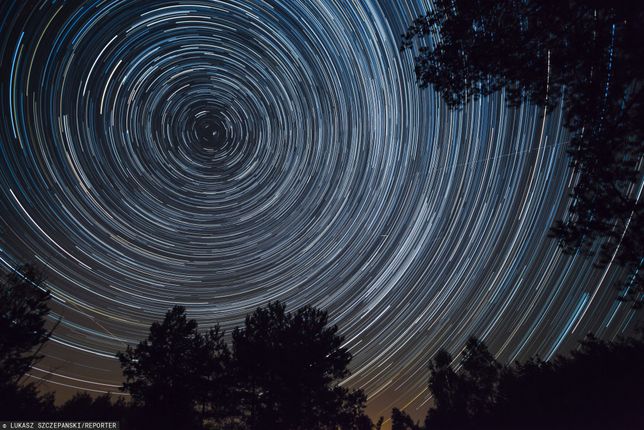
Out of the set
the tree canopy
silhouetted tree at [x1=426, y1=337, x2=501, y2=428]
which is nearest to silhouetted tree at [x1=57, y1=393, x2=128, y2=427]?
the tree canopy

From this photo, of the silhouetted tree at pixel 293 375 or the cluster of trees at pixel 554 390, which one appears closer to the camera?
the cluster of trees at pixel 554 390

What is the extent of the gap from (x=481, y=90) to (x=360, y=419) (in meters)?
18.9

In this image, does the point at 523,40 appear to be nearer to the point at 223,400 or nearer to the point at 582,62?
the point at 582,62

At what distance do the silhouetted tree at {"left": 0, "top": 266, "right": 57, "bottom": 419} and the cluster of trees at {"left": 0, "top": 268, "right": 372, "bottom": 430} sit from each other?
39mm

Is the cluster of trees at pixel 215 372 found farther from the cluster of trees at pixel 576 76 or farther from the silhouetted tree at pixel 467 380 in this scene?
the silhouetted tree at pixel 467 380

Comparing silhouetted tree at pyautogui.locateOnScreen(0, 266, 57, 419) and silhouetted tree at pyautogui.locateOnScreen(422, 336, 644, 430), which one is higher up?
silhouetted tree at pyautogui.locateOnScreen(0, 266, 57, 419)

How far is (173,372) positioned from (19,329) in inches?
318

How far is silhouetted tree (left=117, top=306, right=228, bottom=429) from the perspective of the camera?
50.1 ft

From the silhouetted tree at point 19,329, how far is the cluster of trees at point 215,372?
4 cm

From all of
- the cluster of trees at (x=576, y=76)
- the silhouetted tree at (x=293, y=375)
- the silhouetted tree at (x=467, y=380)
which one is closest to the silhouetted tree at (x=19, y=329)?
the silhouetted tree at (x=293, y=375)

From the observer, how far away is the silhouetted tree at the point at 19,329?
48.9 feet

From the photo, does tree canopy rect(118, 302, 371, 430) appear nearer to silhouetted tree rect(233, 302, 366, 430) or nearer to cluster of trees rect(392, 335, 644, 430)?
silhouetted tree rect(233, 302, 366, 430)

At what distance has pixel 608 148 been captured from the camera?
20.7 ft

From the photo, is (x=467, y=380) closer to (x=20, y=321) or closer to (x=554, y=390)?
(x=554, y=390)
